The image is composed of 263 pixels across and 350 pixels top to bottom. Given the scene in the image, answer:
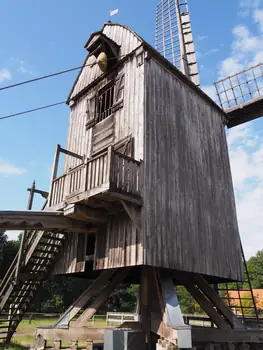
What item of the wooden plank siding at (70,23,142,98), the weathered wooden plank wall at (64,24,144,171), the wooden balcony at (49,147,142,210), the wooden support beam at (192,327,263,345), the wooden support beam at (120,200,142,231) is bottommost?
the wooden support beam at (192,327,263,345)

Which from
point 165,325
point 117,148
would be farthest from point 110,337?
point 117,148

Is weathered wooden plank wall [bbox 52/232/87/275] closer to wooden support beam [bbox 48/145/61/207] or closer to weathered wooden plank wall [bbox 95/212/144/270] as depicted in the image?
weathered wooden plank wall [bbox 95/212/144/270]

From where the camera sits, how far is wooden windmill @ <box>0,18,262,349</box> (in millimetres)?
7277

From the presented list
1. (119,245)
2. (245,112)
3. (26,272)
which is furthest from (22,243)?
(245,112)

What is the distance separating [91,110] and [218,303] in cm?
750

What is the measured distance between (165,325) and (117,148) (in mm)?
4740

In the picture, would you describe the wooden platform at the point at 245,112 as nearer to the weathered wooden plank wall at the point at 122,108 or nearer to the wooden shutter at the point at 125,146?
the weathered wooden plank wall at the point at 122,108

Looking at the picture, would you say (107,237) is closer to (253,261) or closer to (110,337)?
(110,337)

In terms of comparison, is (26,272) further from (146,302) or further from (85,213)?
(146,302)

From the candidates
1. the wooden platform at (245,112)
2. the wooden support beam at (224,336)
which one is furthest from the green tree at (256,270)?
the wooden support beam at (224,336)

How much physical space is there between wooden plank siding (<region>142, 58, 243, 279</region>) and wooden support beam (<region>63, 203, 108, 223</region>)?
132 centimetres

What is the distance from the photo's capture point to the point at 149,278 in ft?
26.9

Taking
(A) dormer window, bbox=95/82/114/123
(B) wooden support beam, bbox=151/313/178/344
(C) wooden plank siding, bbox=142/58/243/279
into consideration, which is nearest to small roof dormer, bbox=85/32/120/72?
(A) dormer window, bbox=95/82/114/123

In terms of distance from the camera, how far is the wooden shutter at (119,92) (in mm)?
9613
